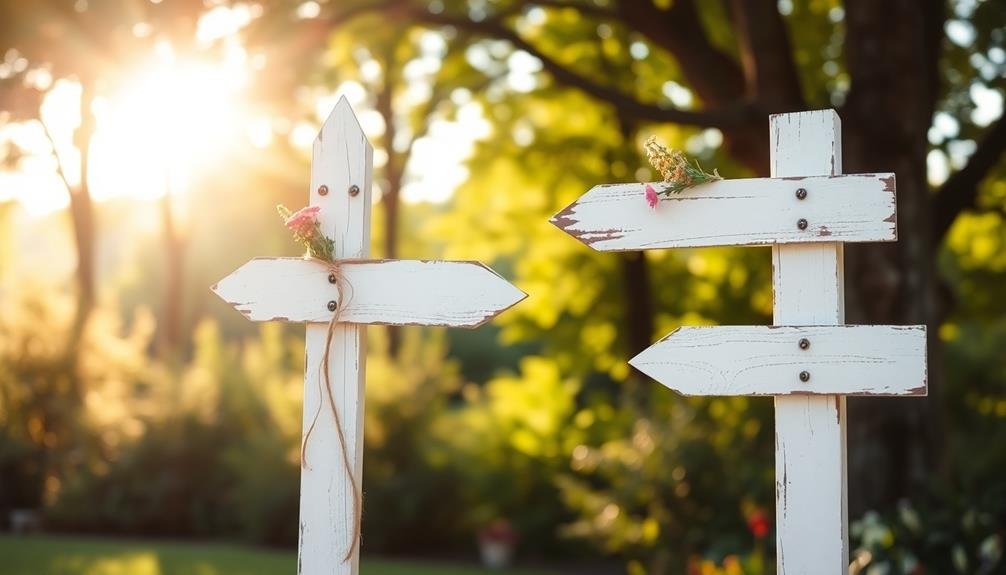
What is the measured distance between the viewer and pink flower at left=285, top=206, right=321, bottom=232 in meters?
3.26

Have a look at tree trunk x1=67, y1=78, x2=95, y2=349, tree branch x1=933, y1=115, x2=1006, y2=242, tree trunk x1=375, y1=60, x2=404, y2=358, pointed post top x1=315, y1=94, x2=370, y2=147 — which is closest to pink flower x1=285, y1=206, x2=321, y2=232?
pointed post top x1=315, y1=94, x2=370, y2=147

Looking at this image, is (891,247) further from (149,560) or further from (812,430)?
(149,560)

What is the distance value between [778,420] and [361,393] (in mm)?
1295

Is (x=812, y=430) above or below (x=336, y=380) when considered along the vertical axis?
below

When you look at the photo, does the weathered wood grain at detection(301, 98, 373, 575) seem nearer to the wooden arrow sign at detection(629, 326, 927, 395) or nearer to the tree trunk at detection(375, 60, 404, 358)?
the wooden arrow sign at detection(629, 326, 927, 395)

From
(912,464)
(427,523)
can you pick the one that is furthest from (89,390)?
(912,464)

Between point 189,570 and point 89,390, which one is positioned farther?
point 89,390

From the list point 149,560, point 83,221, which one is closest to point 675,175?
point 149,560

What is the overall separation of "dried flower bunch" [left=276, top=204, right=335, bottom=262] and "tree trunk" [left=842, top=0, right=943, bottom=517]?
4779 mm

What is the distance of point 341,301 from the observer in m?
3.29

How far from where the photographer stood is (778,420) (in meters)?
3.08

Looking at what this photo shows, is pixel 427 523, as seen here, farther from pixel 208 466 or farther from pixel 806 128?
pixel 806 128

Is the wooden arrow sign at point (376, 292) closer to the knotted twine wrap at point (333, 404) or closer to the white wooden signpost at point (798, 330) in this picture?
the knotted twine wrap at point (333, 404)

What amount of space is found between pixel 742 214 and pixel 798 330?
37 centimetres
